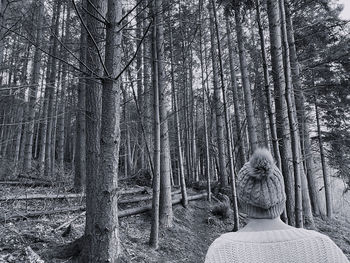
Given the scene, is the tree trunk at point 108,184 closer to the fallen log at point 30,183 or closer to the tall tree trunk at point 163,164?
the tall tree trunk at point 163,164

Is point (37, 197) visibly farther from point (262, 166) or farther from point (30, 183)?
point (262, 166)

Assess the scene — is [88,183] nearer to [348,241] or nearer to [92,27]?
[92,27]

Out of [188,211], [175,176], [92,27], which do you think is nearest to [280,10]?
[92,27]

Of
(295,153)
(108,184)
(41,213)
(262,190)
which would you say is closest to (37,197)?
(41,213)

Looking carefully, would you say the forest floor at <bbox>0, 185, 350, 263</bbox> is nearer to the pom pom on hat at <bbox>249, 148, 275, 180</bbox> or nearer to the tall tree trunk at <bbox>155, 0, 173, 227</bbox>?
the tall tree trunk at <bbox>155, 0, 173, 227</bbox>

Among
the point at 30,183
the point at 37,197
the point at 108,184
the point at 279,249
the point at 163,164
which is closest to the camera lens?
the point at 279,249

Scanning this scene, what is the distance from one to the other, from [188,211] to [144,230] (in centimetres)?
222

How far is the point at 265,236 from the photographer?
1318 mm

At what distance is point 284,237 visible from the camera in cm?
130

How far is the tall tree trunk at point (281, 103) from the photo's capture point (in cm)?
405

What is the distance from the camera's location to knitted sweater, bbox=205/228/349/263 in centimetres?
124

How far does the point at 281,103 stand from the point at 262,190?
356 centimetres

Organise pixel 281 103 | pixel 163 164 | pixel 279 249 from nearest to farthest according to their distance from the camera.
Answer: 1. pixel 279 249
2. pixel 281 103
3. pixel 163 164

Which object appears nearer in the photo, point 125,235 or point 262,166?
point 262,166
